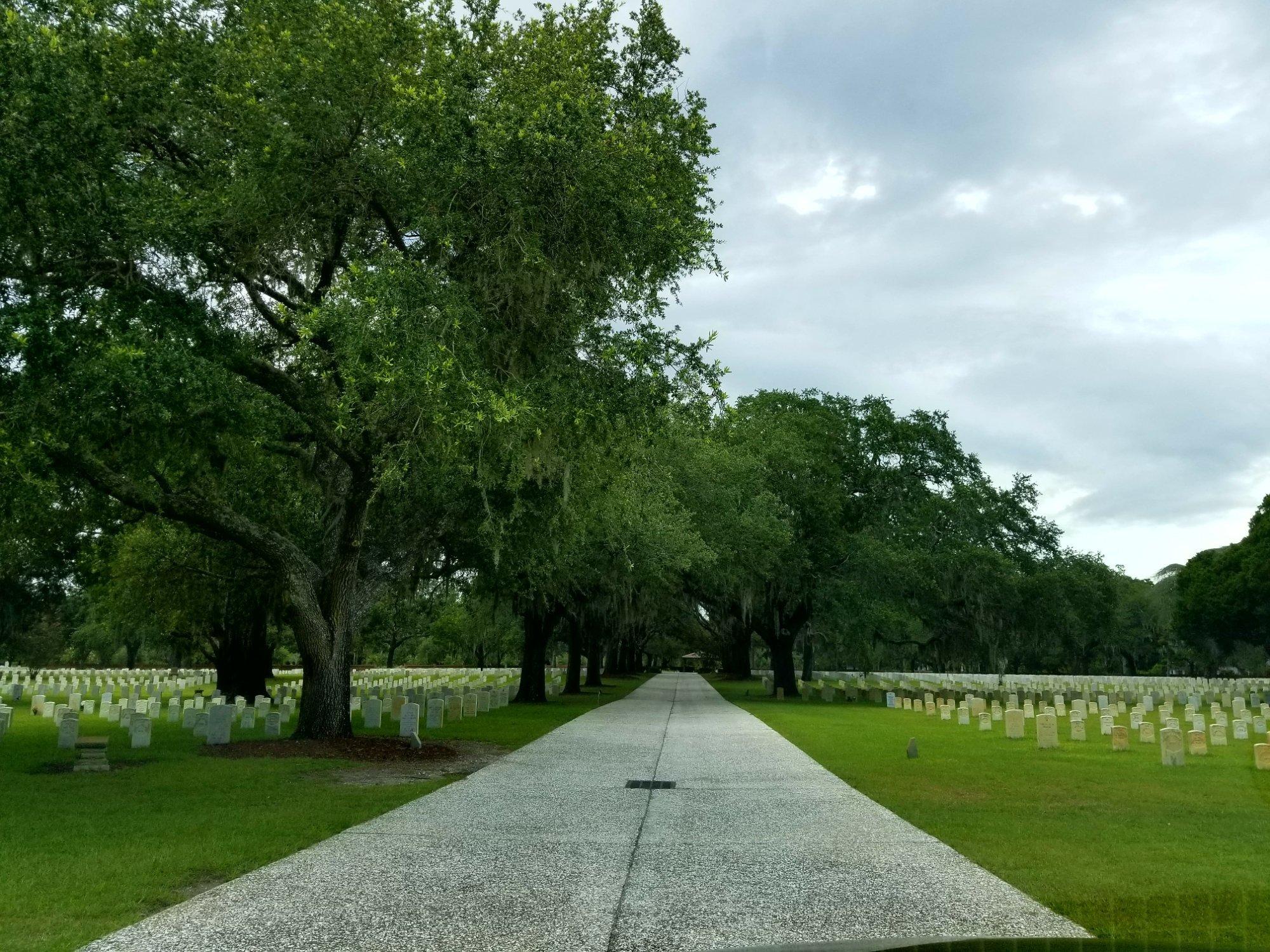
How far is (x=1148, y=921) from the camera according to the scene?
17.5 ft

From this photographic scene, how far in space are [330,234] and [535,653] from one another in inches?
777

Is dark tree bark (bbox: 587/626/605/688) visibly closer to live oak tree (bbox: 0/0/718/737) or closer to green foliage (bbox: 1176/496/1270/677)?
live oak tree (bbox: 0/0/718/737)

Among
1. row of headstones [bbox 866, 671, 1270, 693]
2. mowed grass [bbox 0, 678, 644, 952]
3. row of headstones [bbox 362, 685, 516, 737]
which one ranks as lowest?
row of headstones [bbox 866, 671, 1270, 693]

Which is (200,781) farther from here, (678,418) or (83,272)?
(678,418)

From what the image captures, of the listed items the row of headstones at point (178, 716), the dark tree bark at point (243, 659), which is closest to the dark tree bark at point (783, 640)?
the dark tree bark at point (243, 659)

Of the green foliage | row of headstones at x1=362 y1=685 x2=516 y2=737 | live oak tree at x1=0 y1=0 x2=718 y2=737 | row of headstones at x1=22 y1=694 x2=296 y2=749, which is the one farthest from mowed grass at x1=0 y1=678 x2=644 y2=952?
the green foliage

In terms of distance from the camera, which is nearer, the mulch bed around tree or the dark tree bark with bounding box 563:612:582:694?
the mulch bed around tree

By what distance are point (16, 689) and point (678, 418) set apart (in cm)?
2834

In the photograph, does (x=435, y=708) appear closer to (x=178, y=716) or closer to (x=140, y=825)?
(x=178, y=716)

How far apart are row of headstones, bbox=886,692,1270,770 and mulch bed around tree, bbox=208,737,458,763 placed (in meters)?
10.1

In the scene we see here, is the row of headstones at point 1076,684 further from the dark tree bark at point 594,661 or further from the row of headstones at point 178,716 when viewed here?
the row of headstones at point 178,716

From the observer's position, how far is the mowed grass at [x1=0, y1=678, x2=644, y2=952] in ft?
18.5

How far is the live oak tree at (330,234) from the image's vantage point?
34.1 feet

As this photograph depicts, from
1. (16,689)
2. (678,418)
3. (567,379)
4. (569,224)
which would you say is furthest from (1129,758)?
(16,689)
